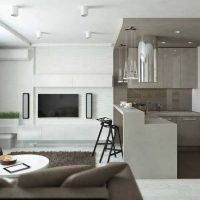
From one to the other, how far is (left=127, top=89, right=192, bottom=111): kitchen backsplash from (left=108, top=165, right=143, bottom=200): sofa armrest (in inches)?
197

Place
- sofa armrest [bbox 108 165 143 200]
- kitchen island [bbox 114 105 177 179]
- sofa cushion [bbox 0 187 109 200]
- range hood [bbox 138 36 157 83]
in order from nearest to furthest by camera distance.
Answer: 1. sofa cushion [bbox 0 187 109 200]
2. sofa armrest [bbox 108 165 143 200]
3. kitchen island [bbox 114 105 177 179]
4. range hood [bbox 138 36 157 83]

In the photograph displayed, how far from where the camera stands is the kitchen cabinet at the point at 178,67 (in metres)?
6.71

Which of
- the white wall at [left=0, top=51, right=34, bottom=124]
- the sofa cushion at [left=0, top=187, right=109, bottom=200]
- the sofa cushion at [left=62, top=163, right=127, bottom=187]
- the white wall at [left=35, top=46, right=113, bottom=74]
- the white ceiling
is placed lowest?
the sofa cushion at [left=0, top=187, right=109, bottom=200]

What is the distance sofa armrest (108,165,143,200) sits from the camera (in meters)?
1.84

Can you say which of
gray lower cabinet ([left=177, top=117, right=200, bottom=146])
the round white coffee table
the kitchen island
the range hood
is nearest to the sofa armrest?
the round white coffee table

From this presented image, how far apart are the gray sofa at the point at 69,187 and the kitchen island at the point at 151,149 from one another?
2.09 m

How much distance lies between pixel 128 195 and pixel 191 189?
220cm

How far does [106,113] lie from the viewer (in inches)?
275

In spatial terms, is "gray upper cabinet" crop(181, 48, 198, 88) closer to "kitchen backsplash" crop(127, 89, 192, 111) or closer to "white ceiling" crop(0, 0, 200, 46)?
"kitchen backsplash" crop(127, 89, 192, 111)

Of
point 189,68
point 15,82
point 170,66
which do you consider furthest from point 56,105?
point 189,68

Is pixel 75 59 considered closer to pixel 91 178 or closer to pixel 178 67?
pixel 178 67

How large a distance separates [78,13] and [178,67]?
3.50m

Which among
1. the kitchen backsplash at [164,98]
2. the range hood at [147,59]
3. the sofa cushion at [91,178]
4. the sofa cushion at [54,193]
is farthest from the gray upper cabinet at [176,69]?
the sofa cushion at [54,193]

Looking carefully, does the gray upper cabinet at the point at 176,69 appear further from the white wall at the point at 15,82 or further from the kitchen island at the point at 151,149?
the kitchen island at the point at 151,149
